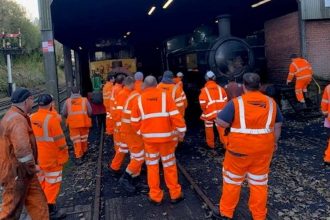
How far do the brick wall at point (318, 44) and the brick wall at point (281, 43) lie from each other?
1.49 ft

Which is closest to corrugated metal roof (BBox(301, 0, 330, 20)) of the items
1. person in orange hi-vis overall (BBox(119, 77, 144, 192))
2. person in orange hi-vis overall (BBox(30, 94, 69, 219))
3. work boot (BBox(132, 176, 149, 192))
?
person in orange hi-vis overall (BBox(119, 77, 144, 192))

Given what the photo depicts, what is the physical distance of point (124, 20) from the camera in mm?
19125

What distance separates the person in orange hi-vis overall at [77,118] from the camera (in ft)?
29.9

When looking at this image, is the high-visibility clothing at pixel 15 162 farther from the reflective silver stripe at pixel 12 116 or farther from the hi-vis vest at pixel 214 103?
the hi-vis vest at pixel 214 103

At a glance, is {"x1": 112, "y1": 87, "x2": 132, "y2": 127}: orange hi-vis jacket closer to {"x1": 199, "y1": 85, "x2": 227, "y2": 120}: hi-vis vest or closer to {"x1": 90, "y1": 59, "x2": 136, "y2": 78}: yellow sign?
{"x1": 199, "y1": 85, "x2": 227, "y2": 120}: hi-vis vest

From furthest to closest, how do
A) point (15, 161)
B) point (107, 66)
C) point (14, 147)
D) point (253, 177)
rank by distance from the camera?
point (107, 66) → point (253, 177) → point (15, 161) → point (14, 147)

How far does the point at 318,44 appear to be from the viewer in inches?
543

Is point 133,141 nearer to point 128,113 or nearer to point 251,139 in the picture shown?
point 128,113

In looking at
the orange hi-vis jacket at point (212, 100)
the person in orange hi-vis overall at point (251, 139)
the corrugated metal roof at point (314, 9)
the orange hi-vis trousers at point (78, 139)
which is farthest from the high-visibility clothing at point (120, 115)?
the corrugated metal roof at point (314, 9)

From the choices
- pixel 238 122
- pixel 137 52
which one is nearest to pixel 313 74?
pixel 137 52

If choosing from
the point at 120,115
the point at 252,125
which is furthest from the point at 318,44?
the point at 252,125

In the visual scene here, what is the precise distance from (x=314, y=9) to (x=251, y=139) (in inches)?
406

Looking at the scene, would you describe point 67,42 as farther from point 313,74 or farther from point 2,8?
point 2,8

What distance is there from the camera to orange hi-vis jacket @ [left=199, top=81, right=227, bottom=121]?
358 inches
